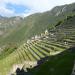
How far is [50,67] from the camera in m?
25.4

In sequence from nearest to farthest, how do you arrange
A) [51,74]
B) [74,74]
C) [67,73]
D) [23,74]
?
1. [74,74]
2. [67,73]
3. [51,74]
4. [23,74]

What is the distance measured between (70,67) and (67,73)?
1.12 m

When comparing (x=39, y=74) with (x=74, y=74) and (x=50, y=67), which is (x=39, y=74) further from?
(x=74, y=74)

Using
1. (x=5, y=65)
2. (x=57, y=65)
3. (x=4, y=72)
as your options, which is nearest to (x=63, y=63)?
(x=57, y=65)

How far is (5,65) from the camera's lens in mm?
64875

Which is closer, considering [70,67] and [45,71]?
[70,67]

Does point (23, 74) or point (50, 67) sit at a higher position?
point (50, 67)

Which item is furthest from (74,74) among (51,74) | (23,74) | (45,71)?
(23,74)

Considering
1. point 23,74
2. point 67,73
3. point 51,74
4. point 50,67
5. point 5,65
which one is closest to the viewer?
point 67,73

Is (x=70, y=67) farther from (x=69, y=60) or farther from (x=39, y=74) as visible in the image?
(x=39, y=74)

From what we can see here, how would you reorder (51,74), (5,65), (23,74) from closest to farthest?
(51,74) → (23,74) → (5,65)

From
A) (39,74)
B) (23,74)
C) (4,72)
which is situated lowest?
(4,72)

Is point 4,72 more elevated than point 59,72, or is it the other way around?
point 59,72

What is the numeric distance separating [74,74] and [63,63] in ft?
20.5
